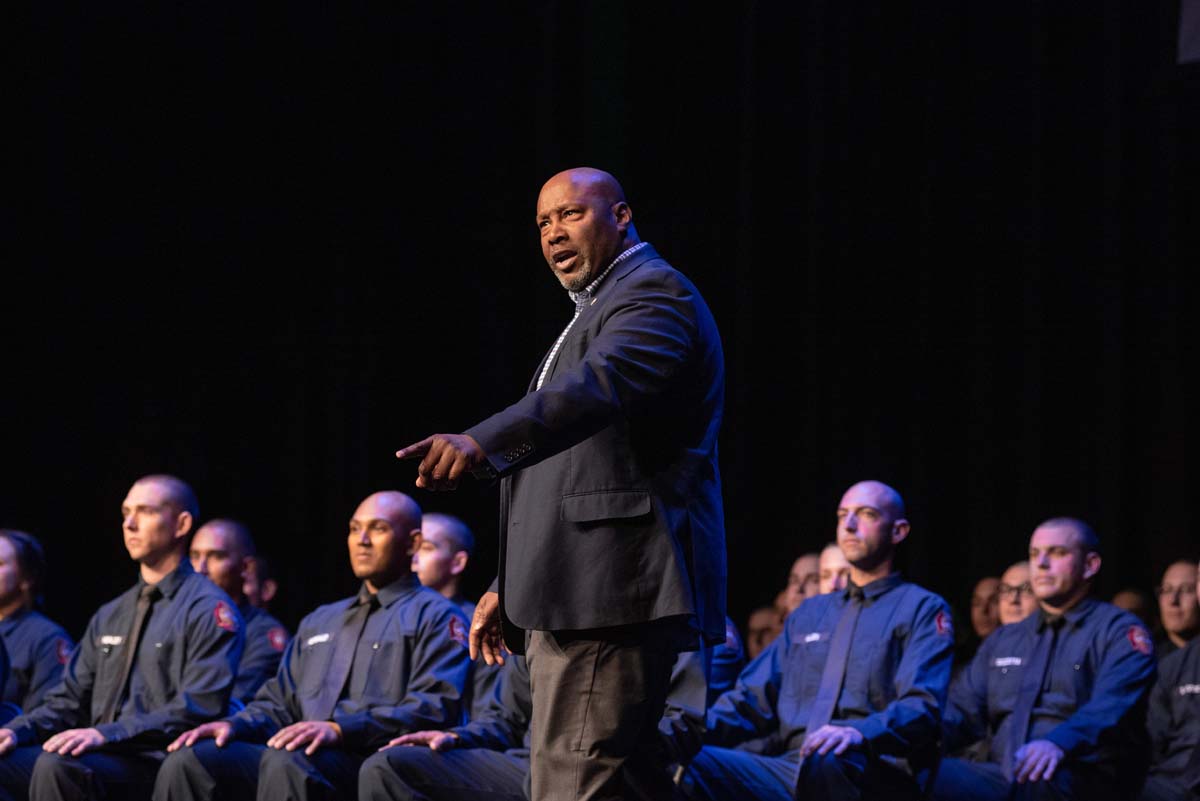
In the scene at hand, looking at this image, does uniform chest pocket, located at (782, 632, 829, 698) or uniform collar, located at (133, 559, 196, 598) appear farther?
uniform collar, located at (133, 559, 196, 598)

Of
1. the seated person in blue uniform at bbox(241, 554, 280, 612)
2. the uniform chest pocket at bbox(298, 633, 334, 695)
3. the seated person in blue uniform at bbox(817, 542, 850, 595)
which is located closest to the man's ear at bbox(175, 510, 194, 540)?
the uniform chest pocket at bbox(298, 633, 334, 695)

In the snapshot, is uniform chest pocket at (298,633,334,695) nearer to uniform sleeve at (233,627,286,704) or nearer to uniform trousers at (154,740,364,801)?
uniform trousers at (154,740,364,801)

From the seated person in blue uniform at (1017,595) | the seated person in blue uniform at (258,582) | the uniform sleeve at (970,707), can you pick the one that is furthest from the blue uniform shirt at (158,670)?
the seated person in blue uniform at (1017,595)

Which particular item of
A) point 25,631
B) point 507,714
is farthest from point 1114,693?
point 25,631

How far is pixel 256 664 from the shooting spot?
5.73m

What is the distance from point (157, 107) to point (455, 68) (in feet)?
4.40

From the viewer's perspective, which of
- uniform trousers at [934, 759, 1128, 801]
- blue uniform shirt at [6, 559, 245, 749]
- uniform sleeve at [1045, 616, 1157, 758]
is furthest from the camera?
blue uniform shirt at [6, 559, 245, 749]

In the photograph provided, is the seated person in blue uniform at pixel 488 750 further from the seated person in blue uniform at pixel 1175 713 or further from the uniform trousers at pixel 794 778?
the seated person in blue uniform at pixel 1175 713

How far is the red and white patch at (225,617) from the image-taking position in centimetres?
494

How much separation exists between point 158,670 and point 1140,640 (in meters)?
3.09

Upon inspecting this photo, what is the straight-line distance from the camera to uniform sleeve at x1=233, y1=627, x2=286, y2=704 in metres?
5.66

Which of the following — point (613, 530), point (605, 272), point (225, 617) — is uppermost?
point (605, 272)

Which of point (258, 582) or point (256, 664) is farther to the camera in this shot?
point (258, 582)

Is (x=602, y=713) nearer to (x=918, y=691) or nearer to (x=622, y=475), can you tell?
(x=622, y=475)
